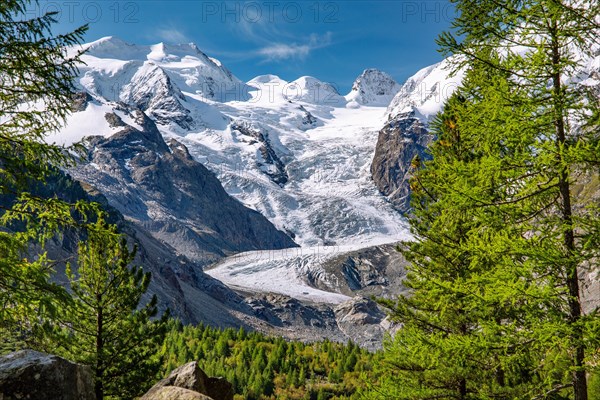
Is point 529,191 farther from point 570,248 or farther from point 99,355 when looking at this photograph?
point 99,355

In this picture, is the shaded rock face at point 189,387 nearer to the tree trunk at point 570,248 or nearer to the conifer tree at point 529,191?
the conifer tree at point 529,191

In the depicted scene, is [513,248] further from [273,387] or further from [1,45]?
[273,387]

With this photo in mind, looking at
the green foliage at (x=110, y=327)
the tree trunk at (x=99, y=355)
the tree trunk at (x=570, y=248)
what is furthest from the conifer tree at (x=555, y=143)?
the tree trunk at (x=99, y=355)

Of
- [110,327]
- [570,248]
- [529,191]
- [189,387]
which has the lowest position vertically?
[189,387]

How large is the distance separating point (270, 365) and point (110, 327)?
27797 millimetres

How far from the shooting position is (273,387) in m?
37.5

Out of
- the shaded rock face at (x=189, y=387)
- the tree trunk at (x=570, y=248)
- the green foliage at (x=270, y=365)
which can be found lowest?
the green foliage at (x=270, y=365)

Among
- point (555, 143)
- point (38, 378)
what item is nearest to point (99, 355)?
point (38, 378)

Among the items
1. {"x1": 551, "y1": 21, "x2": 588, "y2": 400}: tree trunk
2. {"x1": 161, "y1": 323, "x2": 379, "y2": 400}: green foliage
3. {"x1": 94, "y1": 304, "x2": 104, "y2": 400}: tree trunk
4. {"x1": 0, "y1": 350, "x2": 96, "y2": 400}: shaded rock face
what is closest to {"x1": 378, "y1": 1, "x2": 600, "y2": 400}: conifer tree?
{"x1": 551, "y1": 21, "x2": 588, "y2": 400}: tree trunk

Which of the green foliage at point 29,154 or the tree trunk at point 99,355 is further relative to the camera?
the tree trunk at point 99,355

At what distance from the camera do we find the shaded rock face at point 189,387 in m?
8.69

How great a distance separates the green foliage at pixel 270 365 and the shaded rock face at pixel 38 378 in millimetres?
28289

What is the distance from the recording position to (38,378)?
6.93 meters

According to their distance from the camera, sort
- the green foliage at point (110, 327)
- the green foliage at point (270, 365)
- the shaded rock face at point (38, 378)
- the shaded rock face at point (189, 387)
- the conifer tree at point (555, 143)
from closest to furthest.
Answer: the conifer tree at point (555, 143)
the shaded rock face at point (38, 378)
the shaded rock face at point (189, 387)
the green foliage at point (110, 327)
the green foliage at point (270, 365)
